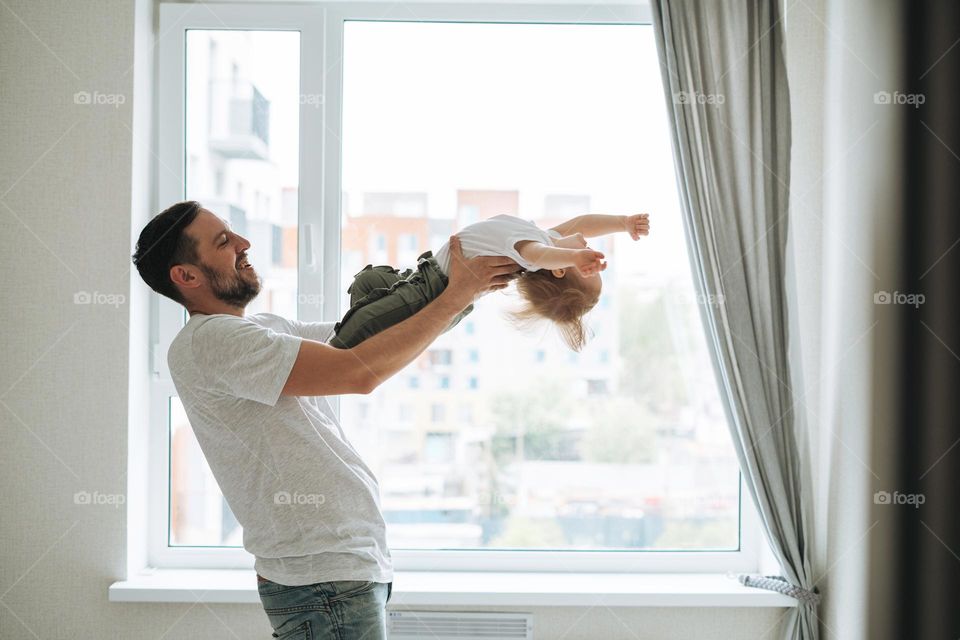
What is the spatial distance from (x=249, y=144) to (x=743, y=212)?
1.55 m

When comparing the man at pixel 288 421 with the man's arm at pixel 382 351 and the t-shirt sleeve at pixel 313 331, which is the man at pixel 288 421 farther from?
the t-shirt sleeve at pixel 313 331

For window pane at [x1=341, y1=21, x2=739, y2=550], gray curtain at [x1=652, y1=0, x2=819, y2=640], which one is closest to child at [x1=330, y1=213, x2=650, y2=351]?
gray curtain at [x1=652, y1=0, x2=819, y2=640]

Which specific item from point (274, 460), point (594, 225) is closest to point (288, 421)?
point (274, 460)

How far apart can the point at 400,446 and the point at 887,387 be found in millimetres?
1447

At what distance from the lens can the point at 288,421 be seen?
157cm

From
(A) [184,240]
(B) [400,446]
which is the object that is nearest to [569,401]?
(B) [400,446]

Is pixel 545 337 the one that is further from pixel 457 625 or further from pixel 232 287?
pixel 232 287

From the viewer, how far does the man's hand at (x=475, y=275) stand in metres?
1.59

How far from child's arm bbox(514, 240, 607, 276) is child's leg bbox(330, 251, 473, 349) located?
186mm

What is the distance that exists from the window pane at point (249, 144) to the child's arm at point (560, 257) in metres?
1.13

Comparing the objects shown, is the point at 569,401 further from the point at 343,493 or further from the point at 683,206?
the point at 343,493

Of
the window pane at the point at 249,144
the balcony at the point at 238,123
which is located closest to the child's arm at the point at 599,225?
the window pane at the point at 249,144

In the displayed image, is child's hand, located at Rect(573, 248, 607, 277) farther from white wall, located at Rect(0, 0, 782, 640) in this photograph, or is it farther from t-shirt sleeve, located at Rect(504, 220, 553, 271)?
white wall, located at Rect(0, 0, 782, 640)

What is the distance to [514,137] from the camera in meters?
2.56
